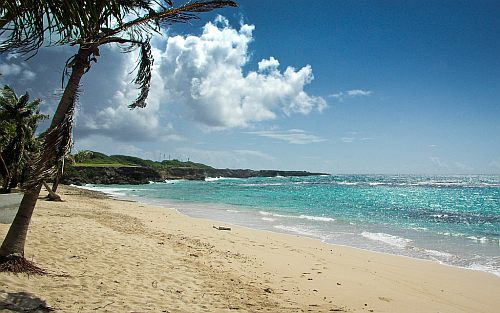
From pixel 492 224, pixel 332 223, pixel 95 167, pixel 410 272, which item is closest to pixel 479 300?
pixel 410 272

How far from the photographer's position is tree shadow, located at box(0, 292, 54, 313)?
503 cm

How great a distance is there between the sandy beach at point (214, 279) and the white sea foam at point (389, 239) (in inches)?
128

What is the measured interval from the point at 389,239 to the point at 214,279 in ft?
38.9

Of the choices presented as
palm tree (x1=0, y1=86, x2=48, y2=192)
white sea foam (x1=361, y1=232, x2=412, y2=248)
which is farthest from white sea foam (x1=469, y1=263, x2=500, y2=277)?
palm tree (x1=0, y1=86, x2=48, y2=192)

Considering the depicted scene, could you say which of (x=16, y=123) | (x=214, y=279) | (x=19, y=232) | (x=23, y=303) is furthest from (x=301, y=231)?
(x=16, y=123)

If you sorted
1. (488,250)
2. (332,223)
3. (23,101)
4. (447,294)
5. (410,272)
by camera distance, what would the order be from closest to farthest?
(447,294)
(410,272)
(488,250)
(332,223)
(23,101)

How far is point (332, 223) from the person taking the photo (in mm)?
22562

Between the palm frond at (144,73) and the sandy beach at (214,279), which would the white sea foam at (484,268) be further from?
the palm frond at (144,73)

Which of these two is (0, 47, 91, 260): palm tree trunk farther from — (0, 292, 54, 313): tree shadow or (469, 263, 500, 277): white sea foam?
(469, 263, 500, 277): white sea foam

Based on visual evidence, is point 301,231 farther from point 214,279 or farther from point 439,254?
point 214,279

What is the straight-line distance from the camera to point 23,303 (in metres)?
5.25

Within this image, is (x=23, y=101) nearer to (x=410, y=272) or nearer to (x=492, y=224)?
(x=410, y=272)

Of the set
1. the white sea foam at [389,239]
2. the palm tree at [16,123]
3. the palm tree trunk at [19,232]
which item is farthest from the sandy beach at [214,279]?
the palm tree at [16,123]

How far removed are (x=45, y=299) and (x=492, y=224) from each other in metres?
26.6
